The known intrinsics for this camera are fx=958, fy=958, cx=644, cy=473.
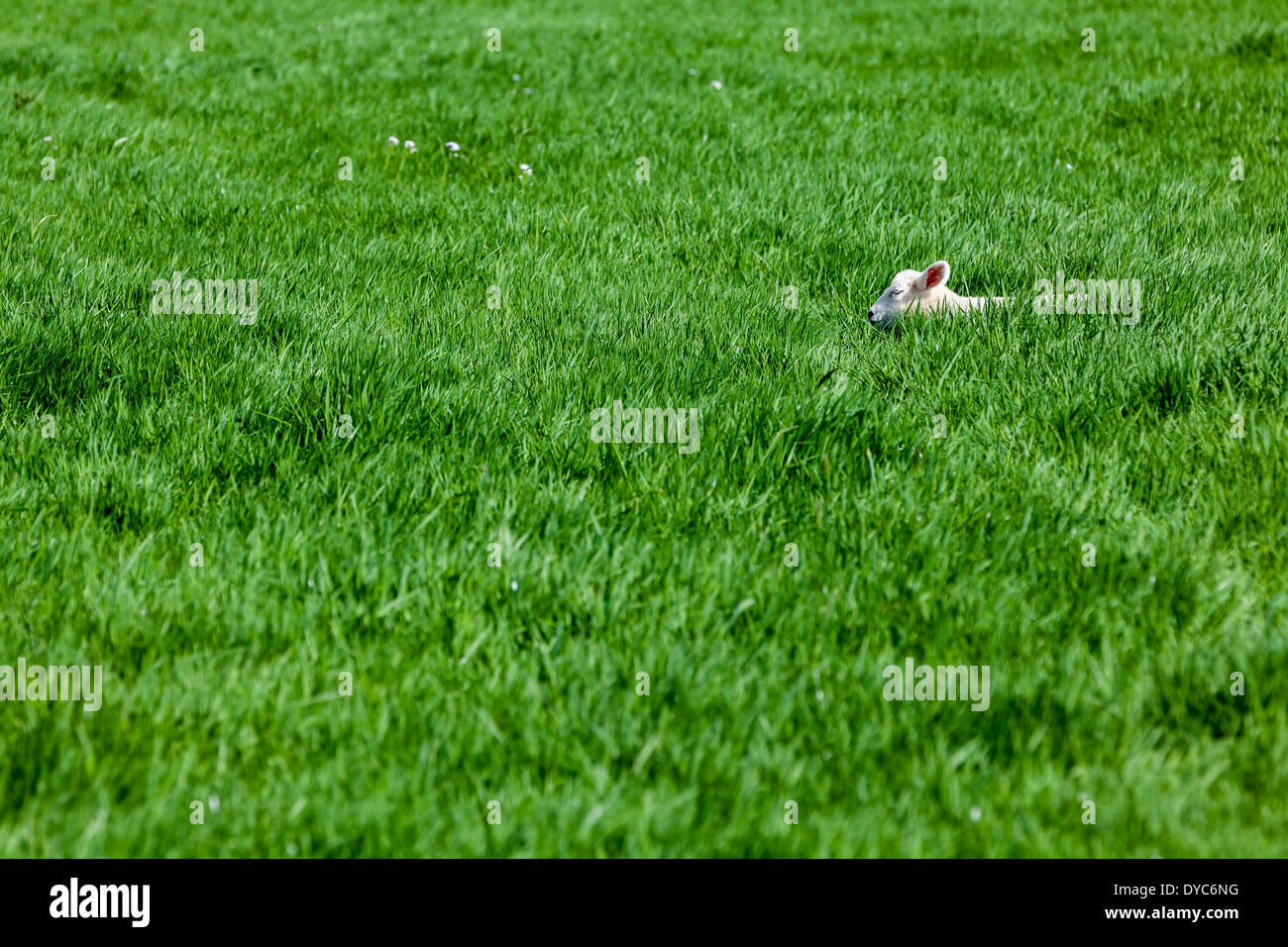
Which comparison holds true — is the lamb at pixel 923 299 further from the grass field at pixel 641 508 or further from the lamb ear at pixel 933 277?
the grass field at pixel 641 508

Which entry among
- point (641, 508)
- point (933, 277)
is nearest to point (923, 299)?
point (933, 277)

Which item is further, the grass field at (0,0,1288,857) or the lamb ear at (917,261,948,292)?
the lamb ear at (917,261,948,292)

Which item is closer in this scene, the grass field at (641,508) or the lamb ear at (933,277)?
the grass field at (641,508)

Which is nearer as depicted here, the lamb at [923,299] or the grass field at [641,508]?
the grass field at [641,508]

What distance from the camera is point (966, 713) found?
6.86 feet

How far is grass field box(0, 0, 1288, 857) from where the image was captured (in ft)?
6.30

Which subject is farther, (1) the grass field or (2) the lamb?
(2) the lamb

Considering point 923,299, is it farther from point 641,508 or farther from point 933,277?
point 641,508

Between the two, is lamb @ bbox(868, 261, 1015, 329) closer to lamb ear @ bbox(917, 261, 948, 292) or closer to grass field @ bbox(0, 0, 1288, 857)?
lamb ear @ bbox(917, 261, 948, 292)

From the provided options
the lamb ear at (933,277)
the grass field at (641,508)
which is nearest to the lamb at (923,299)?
the lamb ear at (933,277)

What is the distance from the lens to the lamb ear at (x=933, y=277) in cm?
394

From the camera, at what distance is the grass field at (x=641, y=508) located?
75.6 inches

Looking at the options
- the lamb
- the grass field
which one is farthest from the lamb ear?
the grass field
